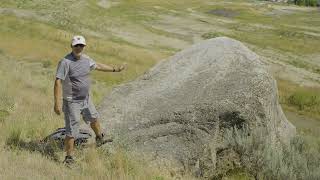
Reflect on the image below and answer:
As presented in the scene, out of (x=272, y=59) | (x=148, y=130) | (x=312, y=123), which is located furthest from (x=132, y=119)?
A: (x=272, y=59)

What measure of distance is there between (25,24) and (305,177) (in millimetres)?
36874

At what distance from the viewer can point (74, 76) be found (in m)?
8.42

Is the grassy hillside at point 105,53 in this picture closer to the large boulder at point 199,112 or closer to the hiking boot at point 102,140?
the hiking boot at point 102,140

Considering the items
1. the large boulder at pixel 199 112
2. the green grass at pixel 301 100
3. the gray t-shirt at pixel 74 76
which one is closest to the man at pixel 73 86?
the gray t-shirt at pixel 74 76

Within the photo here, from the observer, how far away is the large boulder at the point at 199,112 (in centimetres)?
949

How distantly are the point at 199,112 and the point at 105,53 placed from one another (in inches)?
1146

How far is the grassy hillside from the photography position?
832 cm

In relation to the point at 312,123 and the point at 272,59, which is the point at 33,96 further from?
the point at 272,59

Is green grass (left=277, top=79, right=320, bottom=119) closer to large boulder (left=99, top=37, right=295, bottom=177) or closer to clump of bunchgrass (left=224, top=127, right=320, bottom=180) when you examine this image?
large boulder (left=99, top=37, right=295, bottom=177)

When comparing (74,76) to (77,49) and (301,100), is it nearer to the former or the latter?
(77,49)

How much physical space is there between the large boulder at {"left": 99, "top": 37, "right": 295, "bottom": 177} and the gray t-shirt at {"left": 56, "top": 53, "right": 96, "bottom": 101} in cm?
122

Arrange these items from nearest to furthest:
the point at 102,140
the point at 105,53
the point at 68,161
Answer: the point at 68,161, the point at 102,140, the point at 105,53

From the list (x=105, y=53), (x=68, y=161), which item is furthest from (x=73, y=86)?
(x=105, y=53)

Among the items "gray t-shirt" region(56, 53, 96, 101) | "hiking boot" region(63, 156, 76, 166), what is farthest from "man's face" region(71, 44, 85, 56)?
"hiking boot" region(63, 156, 76, 166)
